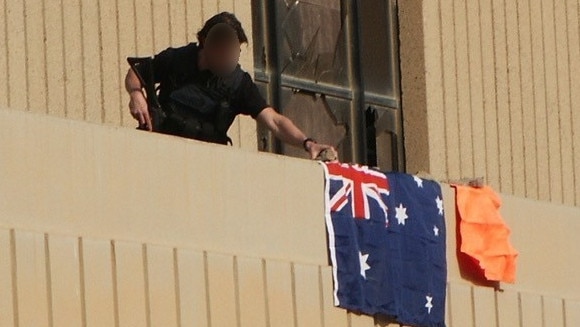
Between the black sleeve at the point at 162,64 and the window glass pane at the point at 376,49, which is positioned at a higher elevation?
the window glass pane at the point at 376,49

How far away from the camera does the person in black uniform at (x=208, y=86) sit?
13633 millimetres

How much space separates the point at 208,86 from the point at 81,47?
1694 millimetres

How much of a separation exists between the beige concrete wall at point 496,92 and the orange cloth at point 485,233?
98.5 inches

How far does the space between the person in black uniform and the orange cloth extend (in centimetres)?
174

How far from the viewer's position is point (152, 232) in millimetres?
12570

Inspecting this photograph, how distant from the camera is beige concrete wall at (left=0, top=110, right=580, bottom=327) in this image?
38.4 ft

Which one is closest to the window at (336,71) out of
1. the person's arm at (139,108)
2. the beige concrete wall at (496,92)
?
the beige concrete wall at (496,92)

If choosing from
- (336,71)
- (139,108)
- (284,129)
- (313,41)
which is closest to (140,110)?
(139,108)

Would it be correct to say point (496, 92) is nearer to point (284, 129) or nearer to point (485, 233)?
point (485, 233)

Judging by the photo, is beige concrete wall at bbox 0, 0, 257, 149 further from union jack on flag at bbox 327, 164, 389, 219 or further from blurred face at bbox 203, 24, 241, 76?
union jack on flag at bbox 327, 164, 389, 219

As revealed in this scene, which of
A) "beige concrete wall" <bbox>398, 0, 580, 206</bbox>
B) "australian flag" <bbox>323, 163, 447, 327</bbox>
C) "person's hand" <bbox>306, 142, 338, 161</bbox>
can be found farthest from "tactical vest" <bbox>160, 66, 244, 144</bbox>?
"beige concrete wall" <bbox>398, 0, 580, 206</bbox>

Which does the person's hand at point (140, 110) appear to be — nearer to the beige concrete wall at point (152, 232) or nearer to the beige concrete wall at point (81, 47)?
the beige concrete wall at point (152, 232)

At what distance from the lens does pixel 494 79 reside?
62.0 feet

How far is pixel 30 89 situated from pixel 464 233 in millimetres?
3028
